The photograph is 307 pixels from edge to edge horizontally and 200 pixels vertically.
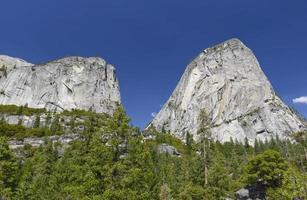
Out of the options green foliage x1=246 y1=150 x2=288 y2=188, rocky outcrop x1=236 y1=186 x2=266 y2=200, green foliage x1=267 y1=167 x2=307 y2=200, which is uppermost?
green foliage x1=246 y1=150 x2=288 y2=188

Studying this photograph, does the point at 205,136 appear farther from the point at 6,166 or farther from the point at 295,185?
the point at 6,166

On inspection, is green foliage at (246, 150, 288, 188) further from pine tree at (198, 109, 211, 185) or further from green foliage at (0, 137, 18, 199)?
green foliage at (0, 137, 18, 199)

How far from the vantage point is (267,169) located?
57.1 metres

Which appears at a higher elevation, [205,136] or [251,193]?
[205,136]

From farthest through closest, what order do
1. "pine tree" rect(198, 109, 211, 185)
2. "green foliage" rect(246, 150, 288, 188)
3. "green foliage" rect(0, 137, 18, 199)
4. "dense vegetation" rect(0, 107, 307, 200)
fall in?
"green foliage" rect(246, 150, 288, 188), "pine tree" rect(198, 109, 211, 185), "green foliage" rect(0, 137, 18, 199), "dense vegetation" rect(0, 107, 307, 200)

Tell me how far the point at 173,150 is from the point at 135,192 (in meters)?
103

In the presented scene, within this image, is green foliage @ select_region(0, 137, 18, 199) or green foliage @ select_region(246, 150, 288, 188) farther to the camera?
green foliage @ select_region(246, 150, 288, 188)

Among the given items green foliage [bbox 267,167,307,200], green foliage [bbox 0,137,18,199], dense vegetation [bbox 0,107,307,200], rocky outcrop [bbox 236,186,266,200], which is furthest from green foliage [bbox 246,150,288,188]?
green foliage [bbox 0,137,18,199]

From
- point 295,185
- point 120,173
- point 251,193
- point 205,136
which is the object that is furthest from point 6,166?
point 251,193

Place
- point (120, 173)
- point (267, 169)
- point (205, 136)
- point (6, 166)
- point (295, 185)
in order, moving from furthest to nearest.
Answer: point (267, 169), point (205, 136), point (6, 166), point (295, 185), point (120, 173)

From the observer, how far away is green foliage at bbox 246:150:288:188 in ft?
187

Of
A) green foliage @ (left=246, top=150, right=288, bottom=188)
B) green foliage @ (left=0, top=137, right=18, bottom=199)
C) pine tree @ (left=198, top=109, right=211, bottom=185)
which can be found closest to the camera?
green foliage @ (left=0, top=137, right=18, bottom=199)

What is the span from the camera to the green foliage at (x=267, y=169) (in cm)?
5691

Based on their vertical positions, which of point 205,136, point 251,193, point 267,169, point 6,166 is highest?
point 205,136
